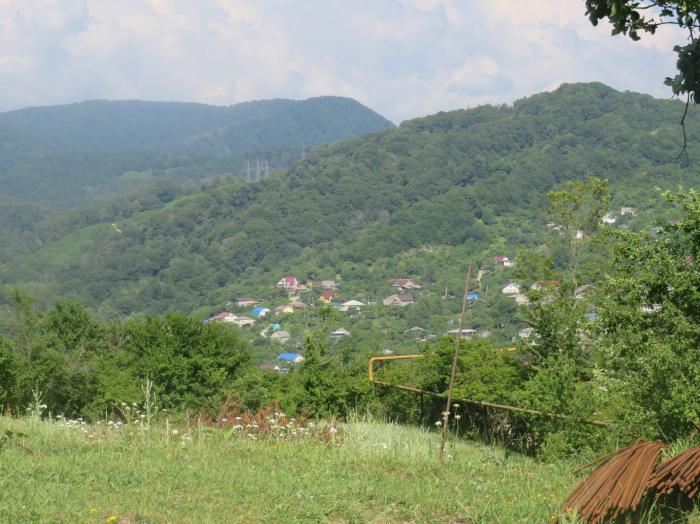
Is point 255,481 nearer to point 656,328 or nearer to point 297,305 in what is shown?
point 656,328

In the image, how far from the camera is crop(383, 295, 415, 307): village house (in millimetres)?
74250

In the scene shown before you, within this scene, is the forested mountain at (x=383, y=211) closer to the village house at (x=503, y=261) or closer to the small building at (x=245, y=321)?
the village house at (x=503, y=261)

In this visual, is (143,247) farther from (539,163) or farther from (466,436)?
(466,436)

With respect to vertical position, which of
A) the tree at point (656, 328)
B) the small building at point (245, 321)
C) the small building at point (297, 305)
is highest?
the tree at point (656, 328)

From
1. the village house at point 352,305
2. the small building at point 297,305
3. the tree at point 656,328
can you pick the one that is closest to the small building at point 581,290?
the tree at point 656,328

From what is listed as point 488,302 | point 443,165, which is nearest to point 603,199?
point 488,302

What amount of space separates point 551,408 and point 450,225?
88.2 meters

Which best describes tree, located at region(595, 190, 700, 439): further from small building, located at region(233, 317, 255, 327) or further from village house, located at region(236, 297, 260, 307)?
village house, located at region(236, 297, 260, 307)

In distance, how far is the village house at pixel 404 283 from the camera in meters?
81.1

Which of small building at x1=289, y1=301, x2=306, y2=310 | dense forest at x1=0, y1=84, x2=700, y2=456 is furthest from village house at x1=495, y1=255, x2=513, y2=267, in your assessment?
small building at x1=289, y1=301, x2=306, y2=310

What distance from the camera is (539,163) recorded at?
106m

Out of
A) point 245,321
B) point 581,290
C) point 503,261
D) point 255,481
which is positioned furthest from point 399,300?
point 255,481

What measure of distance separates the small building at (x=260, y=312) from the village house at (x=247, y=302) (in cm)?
479

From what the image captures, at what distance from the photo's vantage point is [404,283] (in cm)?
8212
